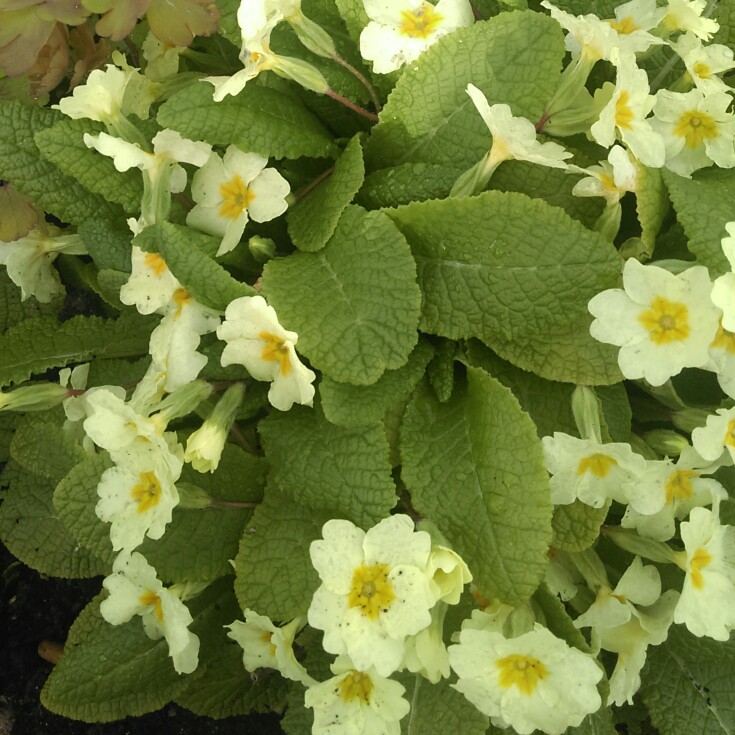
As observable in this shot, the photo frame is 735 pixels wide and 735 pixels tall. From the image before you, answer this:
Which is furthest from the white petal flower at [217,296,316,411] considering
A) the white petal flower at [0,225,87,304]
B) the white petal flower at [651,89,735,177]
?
the white petal flower at [651,89,735,177]

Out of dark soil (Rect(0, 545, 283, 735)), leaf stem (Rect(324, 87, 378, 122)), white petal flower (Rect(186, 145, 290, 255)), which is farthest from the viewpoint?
dark soil (Rect(0, 545, 283, 735))

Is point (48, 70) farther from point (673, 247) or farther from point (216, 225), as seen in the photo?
point (673, 247)

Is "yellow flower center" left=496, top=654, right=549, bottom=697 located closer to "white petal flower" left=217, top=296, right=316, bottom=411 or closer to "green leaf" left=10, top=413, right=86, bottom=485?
"white petal flower" left=217, top=296, right=316, bottom=411

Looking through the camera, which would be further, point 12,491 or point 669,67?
point 12,491

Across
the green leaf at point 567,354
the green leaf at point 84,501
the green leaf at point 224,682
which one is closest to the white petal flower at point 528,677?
the green leaf at point 567,354

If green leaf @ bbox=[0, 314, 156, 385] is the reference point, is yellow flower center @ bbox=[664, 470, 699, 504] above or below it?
above

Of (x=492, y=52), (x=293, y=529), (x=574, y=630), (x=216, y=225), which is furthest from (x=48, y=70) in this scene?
(x=574, y=630)

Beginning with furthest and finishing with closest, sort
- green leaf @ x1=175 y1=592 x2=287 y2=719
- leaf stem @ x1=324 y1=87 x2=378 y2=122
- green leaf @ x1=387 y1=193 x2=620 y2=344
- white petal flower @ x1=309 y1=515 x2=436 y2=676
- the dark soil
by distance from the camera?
the dark soil
green leaf @ x1=175 y1=592 x2=287 y2=719
leaf stem @ x1=324 y1=87 x2=378 y2=122
green leaf @ x1=387 y1=193 x2=620 y2=344
white petal flower @ x1=309 y1=515 x2=436 y2=676
